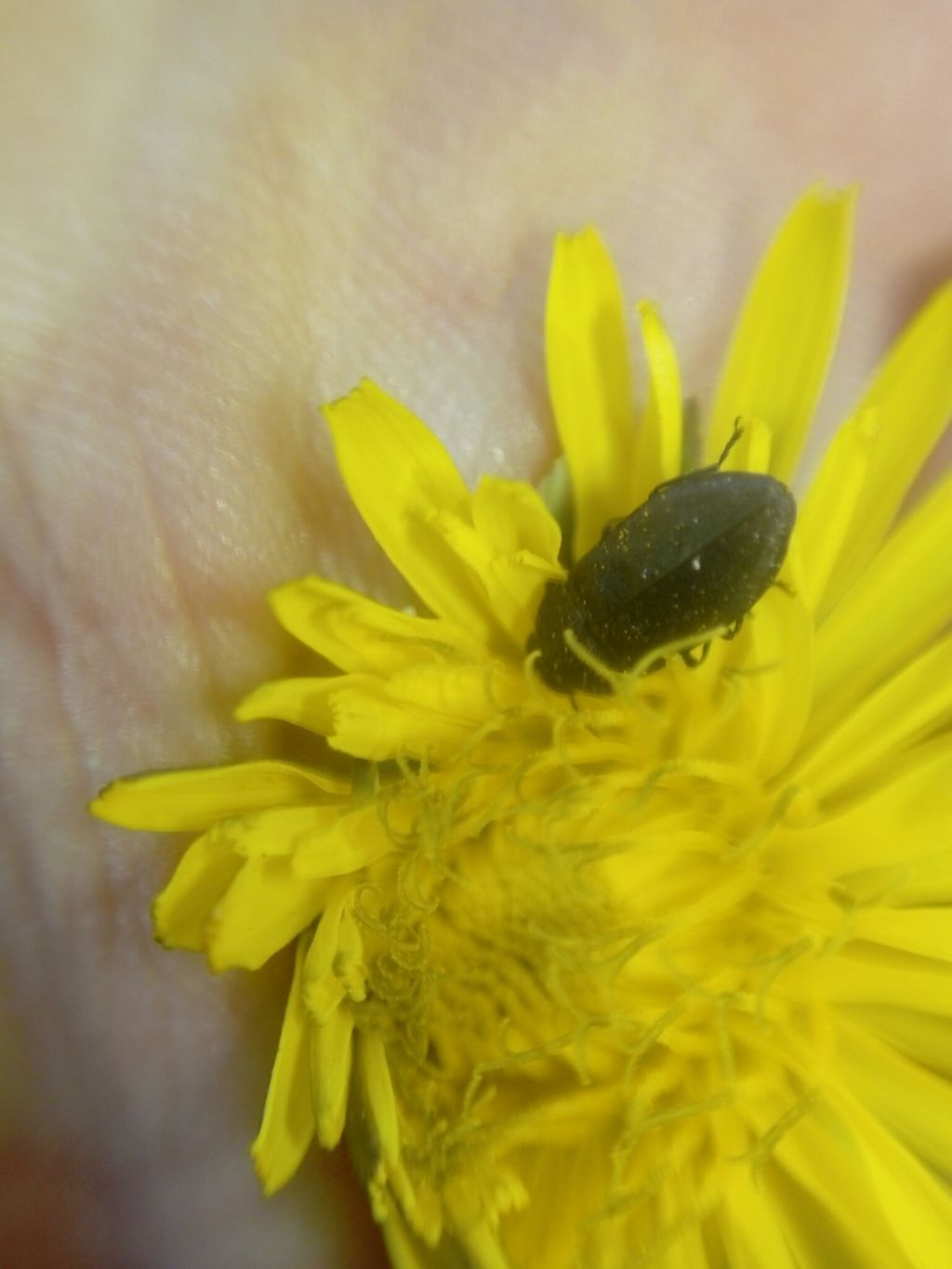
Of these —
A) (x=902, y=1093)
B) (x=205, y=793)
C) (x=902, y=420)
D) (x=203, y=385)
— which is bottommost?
(x=902, y=1093)

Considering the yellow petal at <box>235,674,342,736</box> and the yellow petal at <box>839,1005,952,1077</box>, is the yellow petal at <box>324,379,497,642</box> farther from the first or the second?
the yellow petal at <box>839,1005,952,1077</box>

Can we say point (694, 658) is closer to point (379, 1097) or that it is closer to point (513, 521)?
point (513, 521)

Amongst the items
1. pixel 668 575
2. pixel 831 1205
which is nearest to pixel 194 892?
pixel 668 575

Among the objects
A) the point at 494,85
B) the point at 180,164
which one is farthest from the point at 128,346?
the point at 494,85

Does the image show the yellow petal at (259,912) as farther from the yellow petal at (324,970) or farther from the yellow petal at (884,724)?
the yellow petal at (884,724)

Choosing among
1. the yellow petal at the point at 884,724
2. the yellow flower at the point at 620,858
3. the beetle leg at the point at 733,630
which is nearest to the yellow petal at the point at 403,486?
the yellow flower at the point at 620,858
